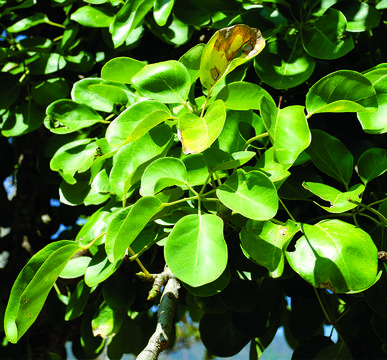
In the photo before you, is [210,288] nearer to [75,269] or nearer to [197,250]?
[197,250]

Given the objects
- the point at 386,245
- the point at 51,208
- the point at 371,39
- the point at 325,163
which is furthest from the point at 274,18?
the point at 51,208

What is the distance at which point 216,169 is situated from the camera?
1.77 feet

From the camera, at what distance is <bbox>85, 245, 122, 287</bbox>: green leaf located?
1.94 feet

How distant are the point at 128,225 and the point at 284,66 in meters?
0.33

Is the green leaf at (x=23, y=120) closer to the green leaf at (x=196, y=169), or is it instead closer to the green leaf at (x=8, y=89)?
the green leaf at (x=8, y=89)

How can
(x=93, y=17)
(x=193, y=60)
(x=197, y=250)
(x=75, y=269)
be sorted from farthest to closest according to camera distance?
1. (x=93, y=17)
2. (x=75, y=269)
3. (x=193, y=60)
4. (x=197, y=250)

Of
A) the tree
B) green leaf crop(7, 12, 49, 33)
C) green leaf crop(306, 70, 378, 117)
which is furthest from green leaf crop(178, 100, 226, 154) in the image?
green leaf crop(7, 12, 49, 33)

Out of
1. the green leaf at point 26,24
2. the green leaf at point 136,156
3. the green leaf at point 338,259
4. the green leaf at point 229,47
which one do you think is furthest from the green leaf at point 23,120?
the green leaf at point 338,259

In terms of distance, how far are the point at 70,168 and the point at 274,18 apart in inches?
15.1

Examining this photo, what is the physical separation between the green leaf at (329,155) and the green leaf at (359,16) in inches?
7.8

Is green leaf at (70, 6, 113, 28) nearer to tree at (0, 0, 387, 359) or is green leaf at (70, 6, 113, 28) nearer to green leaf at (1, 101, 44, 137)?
tree at (0, 0, 387, 359)

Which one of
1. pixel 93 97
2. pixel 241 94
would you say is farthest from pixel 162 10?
pixel 241 94

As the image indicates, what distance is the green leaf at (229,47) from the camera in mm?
530

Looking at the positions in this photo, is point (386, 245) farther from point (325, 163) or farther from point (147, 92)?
point (147, 92)
